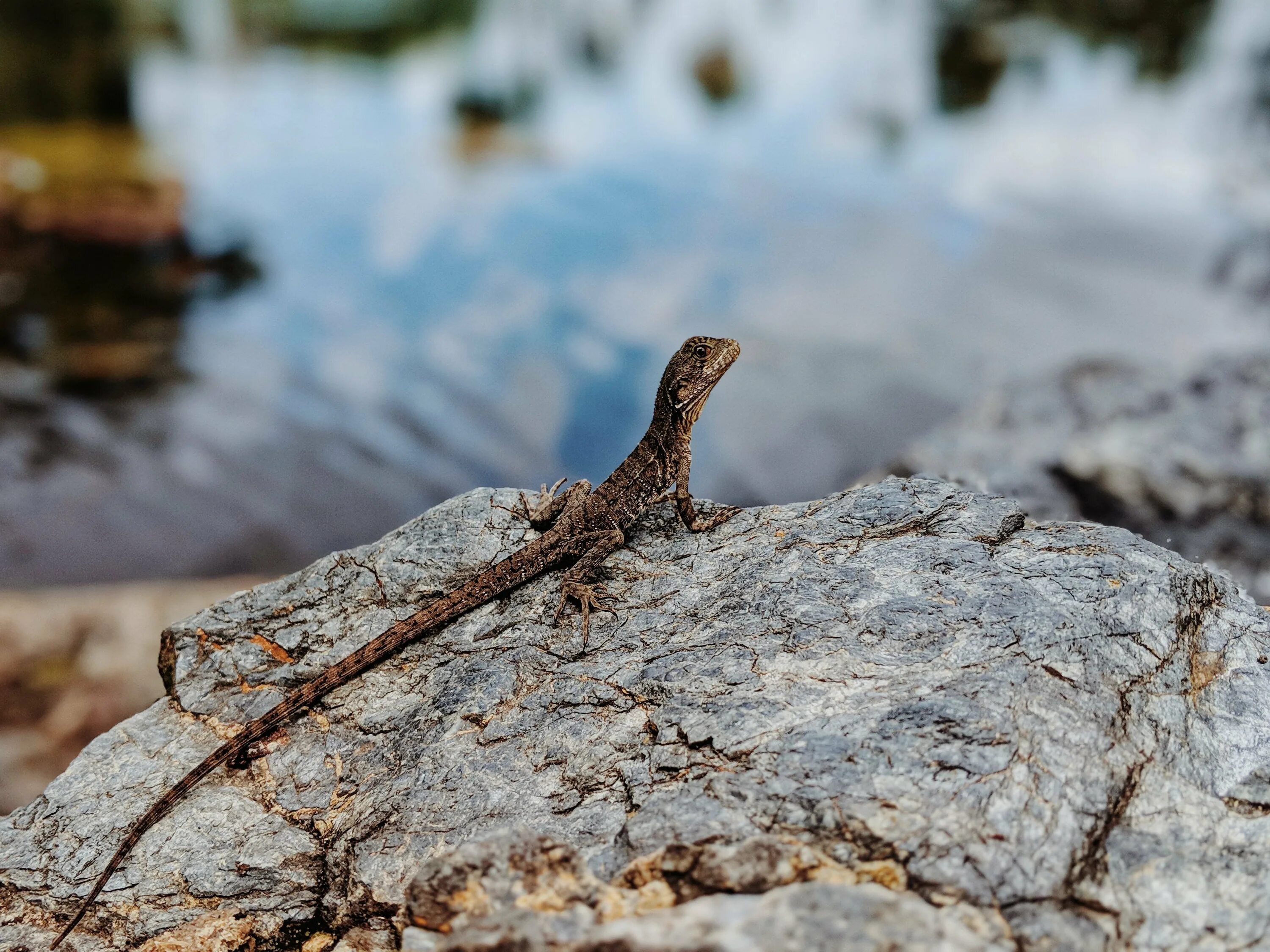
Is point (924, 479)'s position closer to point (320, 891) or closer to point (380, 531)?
point (320, 891)

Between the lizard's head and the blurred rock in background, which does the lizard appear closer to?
the lizard's head

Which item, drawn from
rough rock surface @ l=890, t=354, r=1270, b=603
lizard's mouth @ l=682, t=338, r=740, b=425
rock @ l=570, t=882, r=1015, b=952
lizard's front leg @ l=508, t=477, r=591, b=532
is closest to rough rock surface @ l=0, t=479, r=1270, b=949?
rock @ l=570, t=882, r=1015, b=952

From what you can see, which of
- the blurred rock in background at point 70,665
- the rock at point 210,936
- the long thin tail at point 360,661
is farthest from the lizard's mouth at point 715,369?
the blurred rock in background at point 70,665

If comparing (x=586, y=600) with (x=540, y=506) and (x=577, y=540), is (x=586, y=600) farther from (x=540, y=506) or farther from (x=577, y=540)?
(x=540, y=506)

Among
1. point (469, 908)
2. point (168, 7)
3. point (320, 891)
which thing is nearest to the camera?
point (469, 908)

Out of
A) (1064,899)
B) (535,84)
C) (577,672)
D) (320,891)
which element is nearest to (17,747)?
(320,891)
